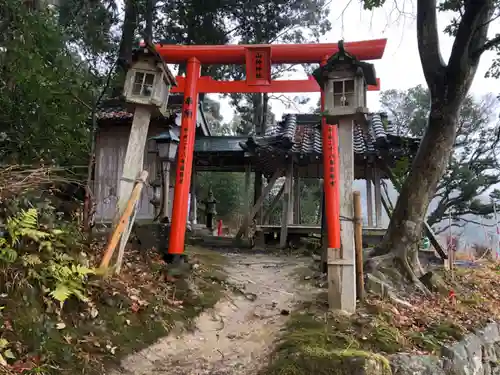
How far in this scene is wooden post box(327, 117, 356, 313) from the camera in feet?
17.9

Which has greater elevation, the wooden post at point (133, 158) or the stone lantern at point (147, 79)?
the stone lantern at point (147, 79)

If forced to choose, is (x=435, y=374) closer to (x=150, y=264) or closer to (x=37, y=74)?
(x=150, y=264)

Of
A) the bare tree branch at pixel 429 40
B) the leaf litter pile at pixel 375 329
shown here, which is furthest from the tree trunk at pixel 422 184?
the leaf litter pile at pixel 375 329

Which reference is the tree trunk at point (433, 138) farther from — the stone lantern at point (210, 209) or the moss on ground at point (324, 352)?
the stone lantern at point (210, 209)

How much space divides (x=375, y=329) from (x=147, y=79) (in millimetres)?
4718

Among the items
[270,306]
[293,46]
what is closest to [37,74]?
[293,46]

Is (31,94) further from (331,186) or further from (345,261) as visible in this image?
(345,261)

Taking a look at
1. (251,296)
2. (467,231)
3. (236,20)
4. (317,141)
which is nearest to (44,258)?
(251,296)

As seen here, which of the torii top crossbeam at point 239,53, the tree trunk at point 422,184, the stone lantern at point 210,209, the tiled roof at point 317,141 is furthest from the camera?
the stone lantern at point 210,209

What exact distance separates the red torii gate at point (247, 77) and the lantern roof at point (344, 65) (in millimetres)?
1421

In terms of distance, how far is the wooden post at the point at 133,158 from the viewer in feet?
19.1

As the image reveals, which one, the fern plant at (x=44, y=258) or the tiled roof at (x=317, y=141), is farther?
the tiled roof at (x=317, y=141)

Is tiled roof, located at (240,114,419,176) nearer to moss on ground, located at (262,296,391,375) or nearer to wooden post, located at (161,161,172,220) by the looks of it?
wooden post, located at (161,161,172,220)

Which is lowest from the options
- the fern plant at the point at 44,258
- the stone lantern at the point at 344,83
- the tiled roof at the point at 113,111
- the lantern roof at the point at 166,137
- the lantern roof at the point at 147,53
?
the fern plant at the point at 44,258
